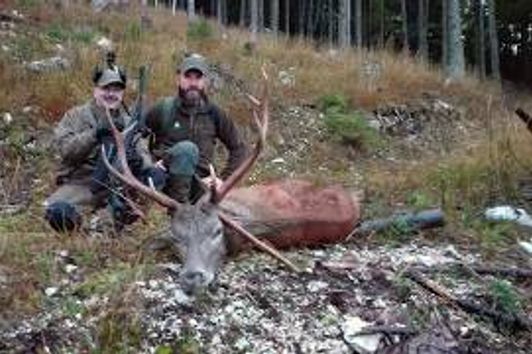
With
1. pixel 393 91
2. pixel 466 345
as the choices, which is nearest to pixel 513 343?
pixel 466 345

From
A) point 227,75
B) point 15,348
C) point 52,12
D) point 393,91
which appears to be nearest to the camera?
point 15,348

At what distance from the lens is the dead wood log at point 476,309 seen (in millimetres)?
5949

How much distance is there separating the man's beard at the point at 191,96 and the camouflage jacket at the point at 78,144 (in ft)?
1.46

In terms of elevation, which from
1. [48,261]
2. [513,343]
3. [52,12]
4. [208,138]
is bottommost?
[513,343]

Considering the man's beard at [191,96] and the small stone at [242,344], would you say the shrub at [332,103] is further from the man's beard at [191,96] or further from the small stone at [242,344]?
the small stone at [242,344]

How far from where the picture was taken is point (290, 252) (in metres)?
6.64

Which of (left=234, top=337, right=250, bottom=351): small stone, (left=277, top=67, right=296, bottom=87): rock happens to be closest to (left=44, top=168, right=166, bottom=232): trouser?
(left=234, top=337, right=250, bottom=351): small stone

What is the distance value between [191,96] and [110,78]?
0.66 meters

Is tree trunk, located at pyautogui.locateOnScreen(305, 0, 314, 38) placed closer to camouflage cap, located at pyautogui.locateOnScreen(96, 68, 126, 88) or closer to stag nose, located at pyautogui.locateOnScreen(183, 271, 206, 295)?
camouflage cap, located at pyautogui.locateOnScreen(96, 68, 126, 88)

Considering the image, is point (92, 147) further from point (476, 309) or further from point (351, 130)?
point (351, 130)

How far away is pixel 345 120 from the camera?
1335 centimetres

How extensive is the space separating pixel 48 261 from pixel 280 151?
264 inches

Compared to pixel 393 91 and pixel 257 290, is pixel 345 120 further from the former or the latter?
pixel 257 290

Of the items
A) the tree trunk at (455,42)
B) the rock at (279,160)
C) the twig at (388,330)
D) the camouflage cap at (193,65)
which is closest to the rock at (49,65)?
the rock at (279,160)
